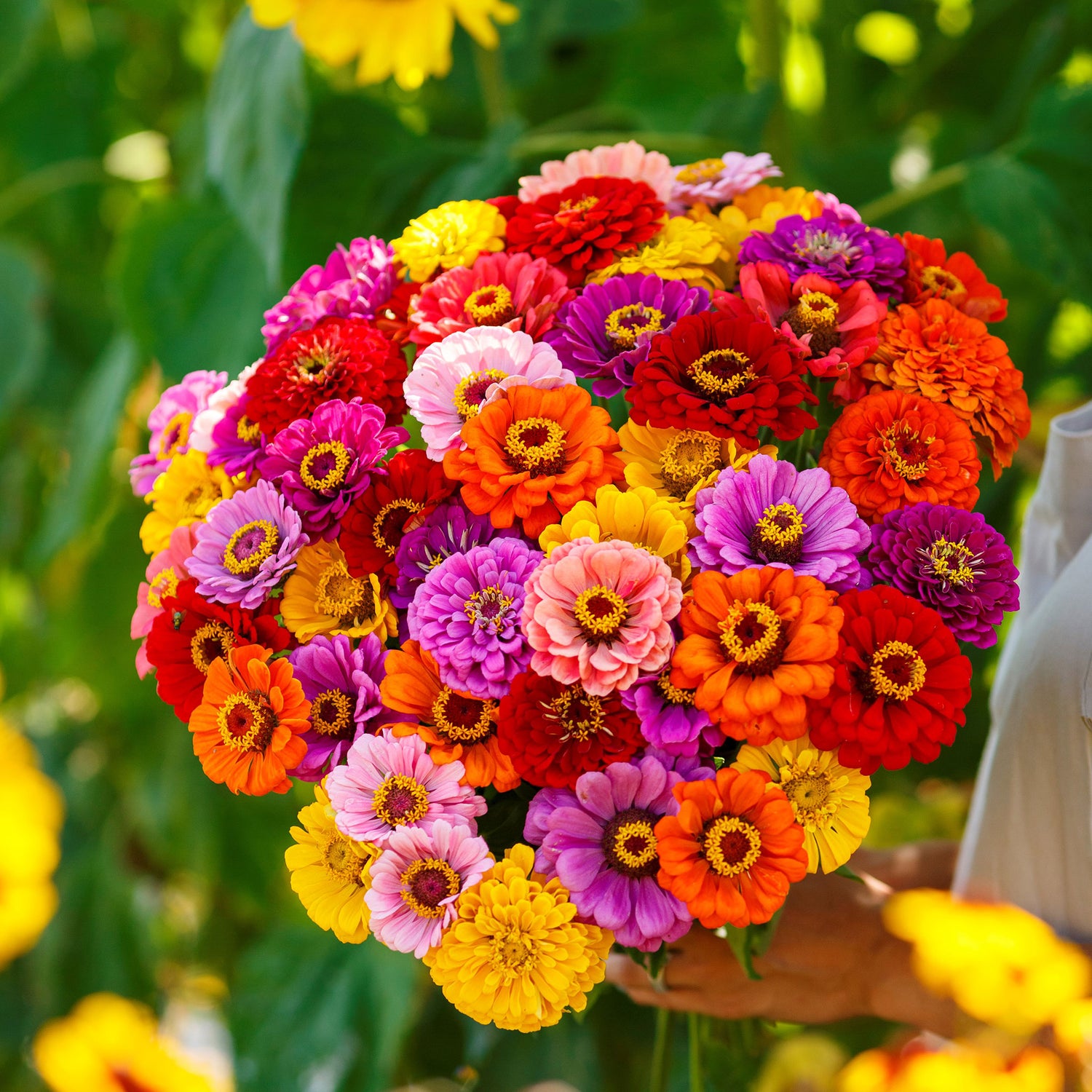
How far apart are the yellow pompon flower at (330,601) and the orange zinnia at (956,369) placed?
164 mm

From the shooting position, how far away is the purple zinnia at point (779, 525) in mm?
287

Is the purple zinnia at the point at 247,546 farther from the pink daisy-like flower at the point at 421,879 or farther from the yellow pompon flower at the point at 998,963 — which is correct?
the yellow pompon flower at the point at 998,963

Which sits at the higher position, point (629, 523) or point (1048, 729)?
point (629, 523)

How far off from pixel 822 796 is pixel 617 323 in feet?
0.48

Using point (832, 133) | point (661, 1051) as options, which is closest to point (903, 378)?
point (661, 1051)

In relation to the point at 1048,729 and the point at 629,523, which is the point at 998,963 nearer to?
the point at 1048,729

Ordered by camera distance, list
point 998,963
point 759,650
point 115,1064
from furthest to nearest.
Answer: point 115,1064 < point 998,963 < point 759,650

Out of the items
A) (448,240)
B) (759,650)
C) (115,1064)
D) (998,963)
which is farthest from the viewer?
(115,1064)

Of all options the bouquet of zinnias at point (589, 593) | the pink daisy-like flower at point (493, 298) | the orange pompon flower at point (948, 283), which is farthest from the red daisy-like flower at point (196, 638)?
the orange pompon flower at point (948, 283)

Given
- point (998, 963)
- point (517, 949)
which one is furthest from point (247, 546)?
point (998, 963)

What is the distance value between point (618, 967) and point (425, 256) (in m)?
0.28

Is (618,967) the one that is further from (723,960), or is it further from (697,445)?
(697,445)

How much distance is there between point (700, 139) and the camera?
1.93 ft

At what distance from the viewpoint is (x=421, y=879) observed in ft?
0.96
